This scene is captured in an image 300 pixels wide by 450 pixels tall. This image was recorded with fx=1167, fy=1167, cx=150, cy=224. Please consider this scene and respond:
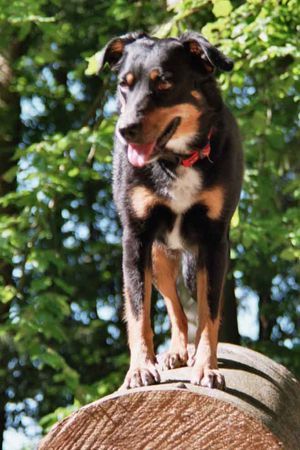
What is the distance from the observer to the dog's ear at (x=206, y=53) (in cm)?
509

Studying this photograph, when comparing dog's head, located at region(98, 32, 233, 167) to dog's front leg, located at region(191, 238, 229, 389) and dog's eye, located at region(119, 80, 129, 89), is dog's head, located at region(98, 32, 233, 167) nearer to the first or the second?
dog's eye, located at region(119, 80, 129, 89)

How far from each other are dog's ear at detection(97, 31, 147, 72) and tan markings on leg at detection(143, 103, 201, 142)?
0.47m

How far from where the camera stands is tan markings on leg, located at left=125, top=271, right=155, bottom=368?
5.04m

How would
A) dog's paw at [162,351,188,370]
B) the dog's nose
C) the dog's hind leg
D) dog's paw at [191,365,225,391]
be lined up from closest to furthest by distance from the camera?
dog's paw at [191,365,225,391], the dog's nose, dog's paw at [162,351,188,370], the dog's hind leg

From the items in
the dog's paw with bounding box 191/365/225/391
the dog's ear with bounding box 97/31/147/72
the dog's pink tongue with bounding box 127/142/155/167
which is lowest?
the dog's paw with bounding box 191/365/225/391

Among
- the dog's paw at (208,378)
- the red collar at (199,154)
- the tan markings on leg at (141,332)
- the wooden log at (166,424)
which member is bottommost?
the tan markings on leg at (141,332)

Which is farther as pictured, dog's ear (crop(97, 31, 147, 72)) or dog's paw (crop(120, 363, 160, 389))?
dog's ear (crop(97, 31, 147, 72))

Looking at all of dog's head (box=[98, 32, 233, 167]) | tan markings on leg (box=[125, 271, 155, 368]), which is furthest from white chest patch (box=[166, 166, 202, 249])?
tan markings on leg (box=[125, 271, 155, 368])

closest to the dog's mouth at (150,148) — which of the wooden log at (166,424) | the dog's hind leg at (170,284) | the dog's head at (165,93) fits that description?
the dog's head at (165,93)

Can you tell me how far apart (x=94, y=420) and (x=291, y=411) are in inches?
39.0

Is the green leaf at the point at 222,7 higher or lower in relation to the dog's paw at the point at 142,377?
lower

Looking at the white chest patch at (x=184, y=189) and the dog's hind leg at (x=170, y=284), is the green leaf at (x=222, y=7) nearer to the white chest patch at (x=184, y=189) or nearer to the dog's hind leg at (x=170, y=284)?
the dog's hind leg at (x=170, y=284)

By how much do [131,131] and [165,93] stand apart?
0.85ft

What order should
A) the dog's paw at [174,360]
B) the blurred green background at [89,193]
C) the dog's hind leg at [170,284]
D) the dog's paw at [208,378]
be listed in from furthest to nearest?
the blurred green background at [89,193] → the dog's hind leg at [170,284] → the dog's paw at [174,360] → the dog's paw at [208,378]
